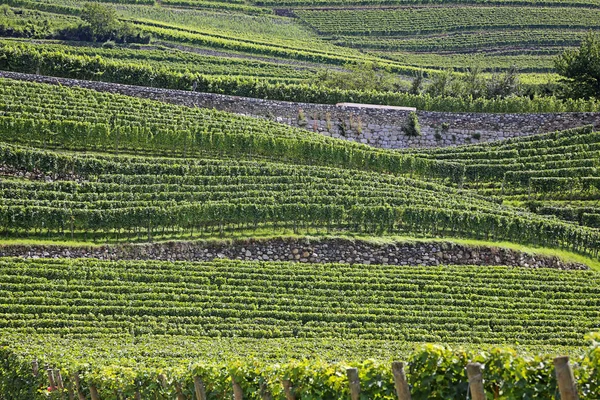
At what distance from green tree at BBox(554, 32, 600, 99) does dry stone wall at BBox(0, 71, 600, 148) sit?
721cm

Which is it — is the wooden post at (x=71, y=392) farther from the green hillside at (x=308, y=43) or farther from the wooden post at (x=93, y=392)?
the green hillside at (x=308, y=43)

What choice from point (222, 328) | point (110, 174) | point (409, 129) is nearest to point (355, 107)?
point (409, 129)

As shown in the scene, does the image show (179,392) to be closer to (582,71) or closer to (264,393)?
(264,393)

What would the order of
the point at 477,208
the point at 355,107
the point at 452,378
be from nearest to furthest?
the point at 452,378 → the point at 477,208 → the point at 355,107

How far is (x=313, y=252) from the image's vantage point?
43.8 metres

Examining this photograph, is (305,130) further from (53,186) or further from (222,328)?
(222,328)

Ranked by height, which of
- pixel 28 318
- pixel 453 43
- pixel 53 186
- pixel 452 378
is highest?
pixel 453 43

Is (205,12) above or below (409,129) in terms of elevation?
above

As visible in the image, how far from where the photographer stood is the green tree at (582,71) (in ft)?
231

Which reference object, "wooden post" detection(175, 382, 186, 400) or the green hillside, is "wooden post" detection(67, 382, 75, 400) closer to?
"wooden post" detection(175, 382, 186, 400)

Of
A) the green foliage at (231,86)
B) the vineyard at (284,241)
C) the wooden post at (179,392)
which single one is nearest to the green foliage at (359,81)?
the vineyard at (284,241)

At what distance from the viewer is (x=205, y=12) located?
114m

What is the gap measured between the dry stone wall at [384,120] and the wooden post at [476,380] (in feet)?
172

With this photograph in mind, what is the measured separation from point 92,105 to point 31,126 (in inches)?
243
